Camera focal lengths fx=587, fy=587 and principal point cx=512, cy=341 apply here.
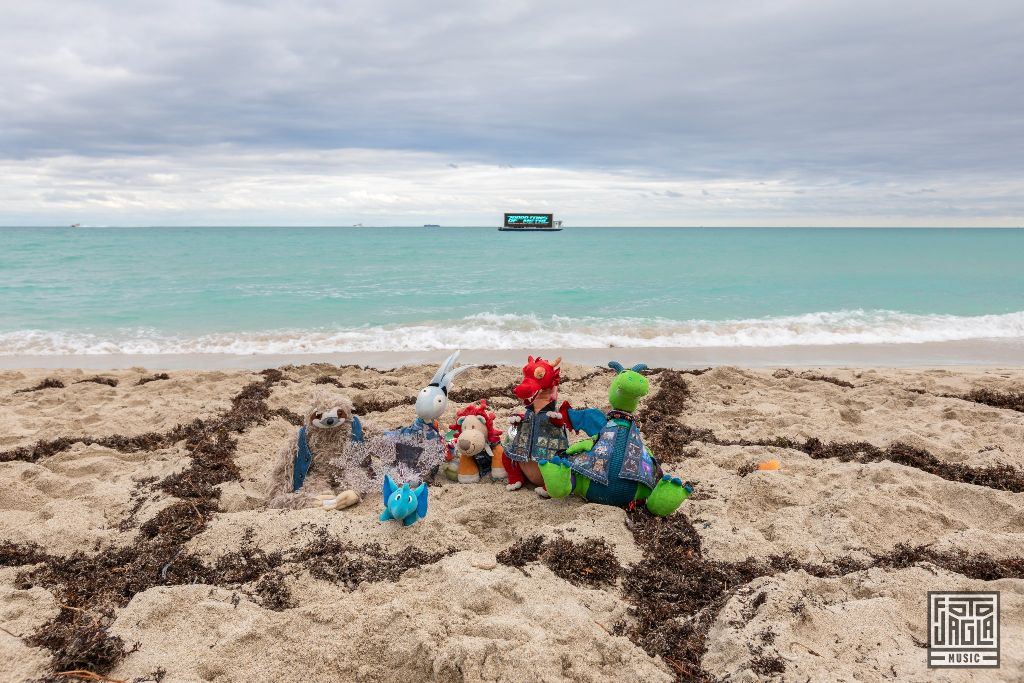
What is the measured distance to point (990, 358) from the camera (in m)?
11.1

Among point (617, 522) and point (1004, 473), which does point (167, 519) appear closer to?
point (617, 522)

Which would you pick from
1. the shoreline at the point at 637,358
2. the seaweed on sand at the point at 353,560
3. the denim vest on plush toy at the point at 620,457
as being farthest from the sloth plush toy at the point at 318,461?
the shoreline at the point at 637,358

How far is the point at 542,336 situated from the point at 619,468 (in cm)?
854

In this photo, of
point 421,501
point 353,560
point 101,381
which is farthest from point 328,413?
point 101,381

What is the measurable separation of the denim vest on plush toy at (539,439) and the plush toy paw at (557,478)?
6.9 inches

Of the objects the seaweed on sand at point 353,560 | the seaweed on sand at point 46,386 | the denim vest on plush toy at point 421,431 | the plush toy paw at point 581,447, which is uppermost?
the plush toy paw at point 581,447

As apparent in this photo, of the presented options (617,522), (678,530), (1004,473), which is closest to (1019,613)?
(678,530)

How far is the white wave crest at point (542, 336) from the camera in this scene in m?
12.2

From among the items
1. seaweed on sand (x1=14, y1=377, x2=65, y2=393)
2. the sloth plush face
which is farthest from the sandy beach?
seaweed on sand (x1=14, y1=377, x2=65, y2=393)

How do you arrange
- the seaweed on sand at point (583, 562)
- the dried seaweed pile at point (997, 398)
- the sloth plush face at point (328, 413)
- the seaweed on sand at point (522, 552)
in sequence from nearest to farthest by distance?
the seaweed on sand at point (583, 562) < the seaweed on sand at point (522, 552) < the sloth plush face at point (328, 413) < the dried seaweed pile at point (997, 398)

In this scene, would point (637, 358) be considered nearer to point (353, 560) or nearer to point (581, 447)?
point (581, 447)

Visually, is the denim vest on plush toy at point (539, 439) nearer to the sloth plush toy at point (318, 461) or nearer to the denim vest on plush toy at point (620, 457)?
the denim vest on plush toy at point (620, 457)

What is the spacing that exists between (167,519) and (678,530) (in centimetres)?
380

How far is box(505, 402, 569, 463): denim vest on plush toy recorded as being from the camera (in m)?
4.71
